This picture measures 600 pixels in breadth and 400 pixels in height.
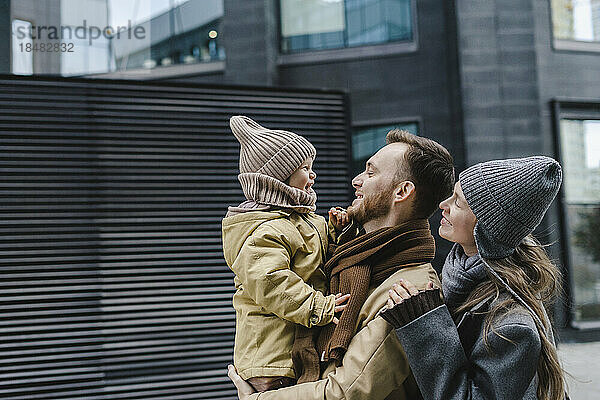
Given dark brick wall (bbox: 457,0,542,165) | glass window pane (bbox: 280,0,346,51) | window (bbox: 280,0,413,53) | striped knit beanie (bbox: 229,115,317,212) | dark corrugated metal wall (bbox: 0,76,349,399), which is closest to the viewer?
striped knit beanie (bbox: 229,115,317,212)

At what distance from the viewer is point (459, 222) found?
1.54 metres

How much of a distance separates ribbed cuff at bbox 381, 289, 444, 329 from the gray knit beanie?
183 mm

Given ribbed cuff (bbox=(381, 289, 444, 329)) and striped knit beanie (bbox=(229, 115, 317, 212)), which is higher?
striped knit beanie (bbox=(229, 115, 317, 212))

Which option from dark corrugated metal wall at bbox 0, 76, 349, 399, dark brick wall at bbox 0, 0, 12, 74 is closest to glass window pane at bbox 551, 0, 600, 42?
dark corrugated metal wall at bbox 0, 76, 349, 399

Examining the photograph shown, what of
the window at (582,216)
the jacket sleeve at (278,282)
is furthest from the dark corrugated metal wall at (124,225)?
the window at (582,216)

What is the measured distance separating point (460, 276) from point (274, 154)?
69 centimetres

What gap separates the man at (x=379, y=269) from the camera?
1.50 meters

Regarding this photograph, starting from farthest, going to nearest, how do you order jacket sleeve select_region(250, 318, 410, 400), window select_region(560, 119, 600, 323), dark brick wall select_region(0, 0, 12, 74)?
window select_region(560, 119, 600, 323)
dark brick wall select_region(0, 0, 12, 74)
jacket sleeve select_region(250, 318, 410, 400)

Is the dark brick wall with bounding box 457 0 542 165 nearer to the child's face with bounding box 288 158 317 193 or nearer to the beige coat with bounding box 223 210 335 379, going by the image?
the child's face with bounding box 288 158 317 193

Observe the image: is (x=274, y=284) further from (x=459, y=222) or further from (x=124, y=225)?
(x=124, y=225)

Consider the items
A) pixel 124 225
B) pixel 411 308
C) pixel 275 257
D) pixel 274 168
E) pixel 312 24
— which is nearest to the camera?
pixel 411 308

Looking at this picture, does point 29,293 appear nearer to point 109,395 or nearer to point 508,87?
point 109,395

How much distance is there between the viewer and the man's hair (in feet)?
5.50

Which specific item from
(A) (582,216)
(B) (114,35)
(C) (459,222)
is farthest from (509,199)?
(A) (582,216)
